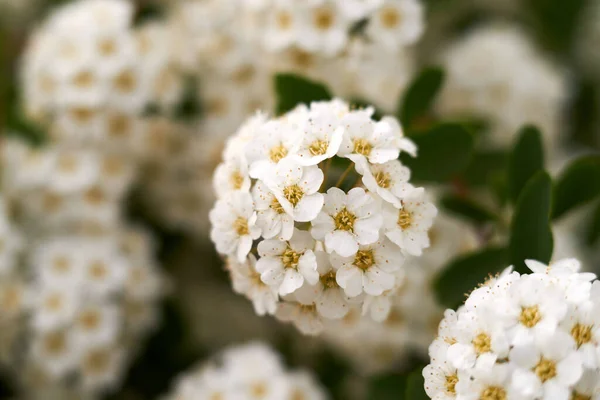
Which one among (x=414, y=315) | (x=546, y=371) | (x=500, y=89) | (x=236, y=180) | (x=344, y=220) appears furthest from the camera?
(x=500, y=89)

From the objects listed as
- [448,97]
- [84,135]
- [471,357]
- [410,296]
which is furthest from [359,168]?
[448,97]

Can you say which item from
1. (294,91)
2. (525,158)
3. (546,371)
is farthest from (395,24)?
(546,371)

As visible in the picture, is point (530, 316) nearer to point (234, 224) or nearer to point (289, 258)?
point (289, 258)

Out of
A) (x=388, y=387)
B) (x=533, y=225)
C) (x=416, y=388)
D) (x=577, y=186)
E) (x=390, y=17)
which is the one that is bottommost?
(x=416, y=388)

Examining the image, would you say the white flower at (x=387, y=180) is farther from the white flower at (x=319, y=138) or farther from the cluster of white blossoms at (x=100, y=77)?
the cluster of white blossoms at (x=100, y=77)

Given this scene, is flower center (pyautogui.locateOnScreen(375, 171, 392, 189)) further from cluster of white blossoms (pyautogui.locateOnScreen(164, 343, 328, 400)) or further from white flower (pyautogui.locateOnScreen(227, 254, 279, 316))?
cluster of white blossoms (pyautogui.locateOnScreen(164, 343, 328, 400))

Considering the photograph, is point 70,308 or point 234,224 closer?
point 234,224
